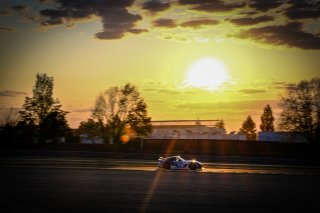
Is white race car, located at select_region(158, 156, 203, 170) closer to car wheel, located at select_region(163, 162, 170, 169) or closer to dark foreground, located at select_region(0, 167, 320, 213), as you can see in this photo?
car wheel, located at select_region(163, 162, 170, 169)

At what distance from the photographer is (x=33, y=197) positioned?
14617 mm

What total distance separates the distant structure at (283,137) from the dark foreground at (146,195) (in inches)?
1903

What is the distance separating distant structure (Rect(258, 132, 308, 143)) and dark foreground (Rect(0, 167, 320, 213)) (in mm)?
48341

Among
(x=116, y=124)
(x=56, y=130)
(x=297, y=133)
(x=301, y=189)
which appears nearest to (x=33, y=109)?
(x=56, y=130)

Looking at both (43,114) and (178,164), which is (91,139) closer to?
(43,114)

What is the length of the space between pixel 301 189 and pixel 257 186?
1.96 m

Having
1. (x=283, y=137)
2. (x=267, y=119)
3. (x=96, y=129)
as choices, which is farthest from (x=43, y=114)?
(x=267, y=119)

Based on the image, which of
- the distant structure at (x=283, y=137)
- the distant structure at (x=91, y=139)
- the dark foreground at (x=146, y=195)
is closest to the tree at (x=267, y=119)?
the distant structure at (x=283, y=137)

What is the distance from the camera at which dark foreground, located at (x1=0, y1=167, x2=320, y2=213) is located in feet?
43.4

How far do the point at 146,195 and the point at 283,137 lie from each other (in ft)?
205

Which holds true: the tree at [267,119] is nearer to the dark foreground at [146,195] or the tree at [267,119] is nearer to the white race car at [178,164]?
the white race car at [178,164]

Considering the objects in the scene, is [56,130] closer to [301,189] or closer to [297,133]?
[297,133]

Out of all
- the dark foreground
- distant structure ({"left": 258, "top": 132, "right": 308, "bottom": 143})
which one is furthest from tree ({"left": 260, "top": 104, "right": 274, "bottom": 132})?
the dark foreground

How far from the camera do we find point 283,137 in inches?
2911
